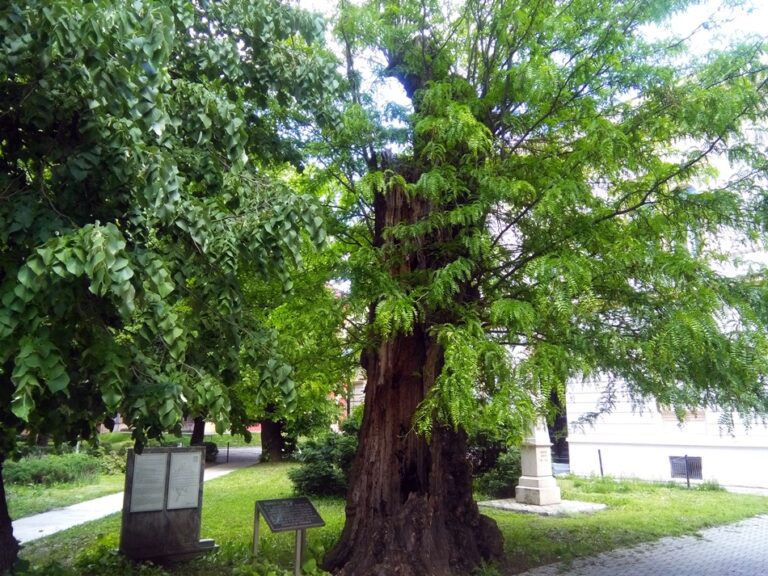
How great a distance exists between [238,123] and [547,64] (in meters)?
3.44

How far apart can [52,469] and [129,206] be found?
16643mm

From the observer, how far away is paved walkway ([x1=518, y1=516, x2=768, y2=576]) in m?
8.33

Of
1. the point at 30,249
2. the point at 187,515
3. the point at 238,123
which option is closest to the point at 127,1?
the point at 238,123

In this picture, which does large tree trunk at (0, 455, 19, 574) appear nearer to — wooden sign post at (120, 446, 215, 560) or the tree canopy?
wooden sign post at (120, 446, 215, 560)

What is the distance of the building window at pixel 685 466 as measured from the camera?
60.1 feet

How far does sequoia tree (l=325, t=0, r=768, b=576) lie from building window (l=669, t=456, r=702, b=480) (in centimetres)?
1248

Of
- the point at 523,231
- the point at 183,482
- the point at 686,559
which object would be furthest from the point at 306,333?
the point at 686,559

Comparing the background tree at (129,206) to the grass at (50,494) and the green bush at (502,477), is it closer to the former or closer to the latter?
the grass at (50,494)

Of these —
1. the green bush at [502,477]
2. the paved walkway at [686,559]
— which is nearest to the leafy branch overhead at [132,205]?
the paved walkway at [686,559]

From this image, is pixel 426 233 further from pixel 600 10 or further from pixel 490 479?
pixel 490 479

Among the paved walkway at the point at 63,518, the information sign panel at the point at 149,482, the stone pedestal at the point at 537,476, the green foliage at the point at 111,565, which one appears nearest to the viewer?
the green foliage at the point at 111,565

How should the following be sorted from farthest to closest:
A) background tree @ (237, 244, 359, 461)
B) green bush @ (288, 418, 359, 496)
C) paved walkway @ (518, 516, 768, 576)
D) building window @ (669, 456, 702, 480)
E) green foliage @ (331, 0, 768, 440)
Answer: building window @ (669, 456, 702, 480) → green bush @ (288, 418, 359, 496) → paved walkway @ (518, 516, 768, 576) → background tree @ (237, 244, 359, 461) → green foliage @ (331, 0, 768, 440)

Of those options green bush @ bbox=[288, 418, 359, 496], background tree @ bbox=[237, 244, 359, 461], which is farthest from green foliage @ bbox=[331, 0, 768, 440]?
green bush @ bbox=[288, 418, 359, 496]

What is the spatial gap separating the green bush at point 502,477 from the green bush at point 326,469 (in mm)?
Answer: 3349
